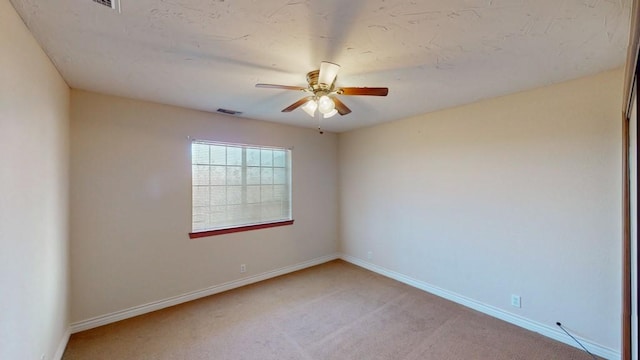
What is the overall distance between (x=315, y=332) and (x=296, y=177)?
7.50 feet

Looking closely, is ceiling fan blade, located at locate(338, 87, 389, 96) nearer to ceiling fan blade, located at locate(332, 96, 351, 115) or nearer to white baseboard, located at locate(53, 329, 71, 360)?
ceiling fan blade, located at locate(332, 96, 351, 115)

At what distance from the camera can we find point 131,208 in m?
2.85

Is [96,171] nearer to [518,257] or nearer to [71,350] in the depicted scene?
[71,350]

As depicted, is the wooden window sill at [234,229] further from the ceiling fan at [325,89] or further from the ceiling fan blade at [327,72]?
the ceiling fan blade at [327,72]

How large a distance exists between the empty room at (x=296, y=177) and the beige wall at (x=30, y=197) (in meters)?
0.02

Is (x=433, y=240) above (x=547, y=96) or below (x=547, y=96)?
below

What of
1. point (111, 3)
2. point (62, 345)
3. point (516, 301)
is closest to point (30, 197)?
point (111, 3)

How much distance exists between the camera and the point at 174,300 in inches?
122

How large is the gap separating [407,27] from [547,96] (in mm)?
1864

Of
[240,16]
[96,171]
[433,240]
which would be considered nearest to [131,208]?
[96,171]

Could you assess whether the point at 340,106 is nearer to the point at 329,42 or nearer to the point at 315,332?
the point at 329,42

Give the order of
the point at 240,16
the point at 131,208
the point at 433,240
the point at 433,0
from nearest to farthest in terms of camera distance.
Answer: the point at 433,0
the point at 240,16
the point at 131,208
the point at 433,240

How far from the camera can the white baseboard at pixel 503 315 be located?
221 centimetres

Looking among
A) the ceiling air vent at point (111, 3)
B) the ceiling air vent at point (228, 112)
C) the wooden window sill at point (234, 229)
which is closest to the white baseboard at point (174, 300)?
the wooden window sill at point (234, 229)
